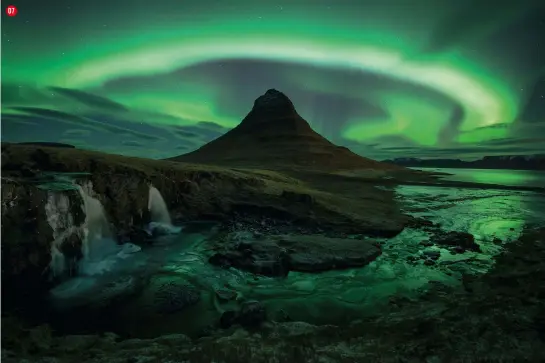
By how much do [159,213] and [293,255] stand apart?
43.9 ft

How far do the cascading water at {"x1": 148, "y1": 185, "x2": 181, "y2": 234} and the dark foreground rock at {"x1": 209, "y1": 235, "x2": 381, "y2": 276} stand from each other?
7627mm

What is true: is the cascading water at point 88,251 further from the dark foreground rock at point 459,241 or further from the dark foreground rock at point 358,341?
the dark foreground rock at point 459,241

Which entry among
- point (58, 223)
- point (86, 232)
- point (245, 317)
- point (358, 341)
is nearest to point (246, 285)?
point (245, 317)

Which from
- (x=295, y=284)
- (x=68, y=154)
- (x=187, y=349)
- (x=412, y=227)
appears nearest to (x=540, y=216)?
(x=412, y=227)

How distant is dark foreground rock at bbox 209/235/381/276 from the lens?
16089 mm

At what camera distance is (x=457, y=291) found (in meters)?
13.4

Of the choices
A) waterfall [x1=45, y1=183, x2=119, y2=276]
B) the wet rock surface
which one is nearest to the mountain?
waterfall [x1=45, y1=183, x2=119, y2=276]

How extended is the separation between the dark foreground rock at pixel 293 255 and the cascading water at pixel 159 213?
7.63 m

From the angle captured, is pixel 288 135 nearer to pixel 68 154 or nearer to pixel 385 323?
pixel 68 154

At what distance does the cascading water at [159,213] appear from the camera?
24594mm

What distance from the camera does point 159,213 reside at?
2592 centimetres

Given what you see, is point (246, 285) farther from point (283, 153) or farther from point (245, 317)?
point (283, 153)

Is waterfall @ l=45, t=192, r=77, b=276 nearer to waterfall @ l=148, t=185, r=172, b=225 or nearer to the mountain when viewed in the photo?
waterfall @ l=148, t=185, r=172, b=225

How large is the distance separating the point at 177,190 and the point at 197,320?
61.3 feet
